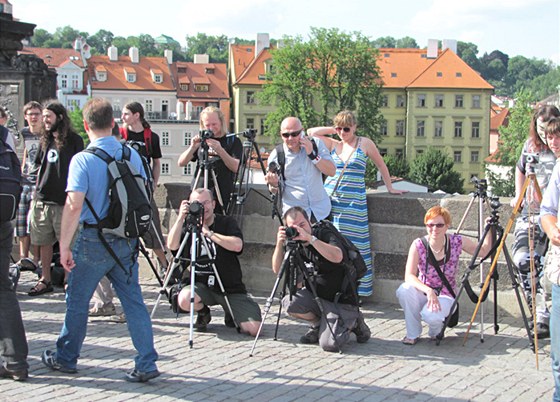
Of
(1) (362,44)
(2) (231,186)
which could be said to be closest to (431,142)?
(1) (362,44)

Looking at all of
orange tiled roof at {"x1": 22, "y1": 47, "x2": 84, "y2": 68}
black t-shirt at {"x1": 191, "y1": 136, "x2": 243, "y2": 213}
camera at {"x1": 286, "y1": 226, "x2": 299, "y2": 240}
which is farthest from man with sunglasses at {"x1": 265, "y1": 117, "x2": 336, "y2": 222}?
orange tiled roof at {"x1": 22, "y1": 47, "x2": 84, "y2": 68}

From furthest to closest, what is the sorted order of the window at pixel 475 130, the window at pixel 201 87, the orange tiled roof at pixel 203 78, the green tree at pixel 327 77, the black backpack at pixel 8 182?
the orange tiled roof at pixel 203 78, the window at pixel 201 87, the window at pixel 475 130, the green tree at pixel 327 77, the black backpack at pixel 8 182

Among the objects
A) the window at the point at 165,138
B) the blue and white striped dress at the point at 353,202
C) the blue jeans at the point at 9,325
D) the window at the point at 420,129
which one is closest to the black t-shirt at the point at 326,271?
the blue and white striped dress at the point at 353,202

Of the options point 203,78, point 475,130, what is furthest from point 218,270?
point 203,78

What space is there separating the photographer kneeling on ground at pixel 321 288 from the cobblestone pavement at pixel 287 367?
0.63 ft

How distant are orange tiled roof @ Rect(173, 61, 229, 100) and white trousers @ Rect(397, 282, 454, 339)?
80136 millimetres

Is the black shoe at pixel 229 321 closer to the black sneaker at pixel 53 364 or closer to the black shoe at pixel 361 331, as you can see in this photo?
the black shoe at pixel 361 331

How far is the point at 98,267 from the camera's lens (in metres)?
6.22

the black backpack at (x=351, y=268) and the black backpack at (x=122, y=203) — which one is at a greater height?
the black backpack at (x=122, y=203)

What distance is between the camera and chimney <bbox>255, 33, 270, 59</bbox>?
8675cm

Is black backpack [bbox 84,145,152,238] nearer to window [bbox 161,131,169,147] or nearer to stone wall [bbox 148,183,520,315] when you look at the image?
stone wall [bbox 148,183,520,315]

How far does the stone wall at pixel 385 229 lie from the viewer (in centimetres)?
849

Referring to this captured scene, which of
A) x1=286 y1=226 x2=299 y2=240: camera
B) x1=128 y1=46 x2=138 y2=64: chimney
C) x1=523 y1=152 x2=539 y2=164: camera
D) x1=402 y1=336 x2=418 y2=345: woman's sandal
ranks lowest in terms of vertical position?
x1=402 y1=336 x2=418 y2=345: woman's sandal

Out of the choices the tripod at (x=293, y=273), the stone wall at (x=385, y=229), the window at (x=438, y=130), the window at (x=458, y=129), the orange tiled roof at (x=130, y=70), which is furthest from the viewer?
the orange tiled roof at (x=130, y=70)
